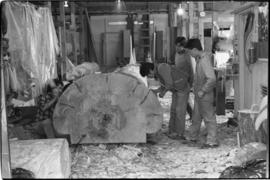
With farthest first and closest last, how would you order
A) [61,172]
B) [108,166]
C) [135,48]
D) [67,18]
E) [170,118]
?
1. [170,118]
2. [67,18]
3. [108,166]
4. [135,48]
5. [61,172]

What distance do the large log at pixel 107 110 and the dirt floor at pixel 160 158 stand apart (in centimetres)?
11

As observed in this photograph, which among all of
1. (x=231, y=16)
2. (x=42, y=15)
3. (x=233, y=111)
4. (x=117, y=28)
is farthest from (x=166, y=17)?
(x=42, y=15)

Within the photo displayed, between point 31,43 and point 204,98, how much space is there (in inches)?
72.2

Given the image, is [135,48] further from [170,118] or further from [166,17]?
[170,118]

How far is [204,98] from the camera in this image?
384cm

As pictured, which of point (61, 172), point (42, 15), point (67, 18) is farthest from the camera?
point (42, 15)

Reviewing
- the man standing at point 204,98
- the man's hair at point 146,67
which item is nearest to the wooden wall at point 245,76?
the man standing at point 204,98

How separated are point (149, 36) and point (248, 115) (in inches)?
39.2

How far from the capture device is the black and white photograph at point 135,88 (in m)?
2.85

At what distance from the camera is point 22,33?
12.0ft

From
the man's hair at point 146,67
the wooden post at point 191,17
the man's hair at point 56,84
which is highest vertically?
the wooden post at point 191,17

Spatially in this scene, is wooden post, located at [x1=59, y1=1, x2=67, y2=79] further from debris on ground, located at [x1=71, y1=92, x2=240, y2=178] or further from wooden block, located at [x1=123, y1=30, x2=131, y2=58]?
wooden block, located at [x1=123, y1=30, x2=131, y2=58]

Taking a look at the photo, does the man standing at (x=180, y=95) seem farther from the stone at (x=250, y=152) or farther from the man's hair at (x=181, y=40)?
the stone at (x=250, y=152)

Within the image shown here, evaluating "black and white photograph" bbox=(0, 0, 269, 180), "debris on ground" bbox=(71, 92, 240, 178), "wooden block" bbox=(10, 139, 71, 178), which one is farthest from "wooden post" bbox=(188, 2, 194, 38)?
"wooden block" bbox=(10, 139, 71, 178)
